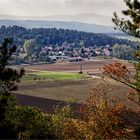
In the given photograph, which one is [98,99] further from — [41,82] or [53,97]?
[41,82]

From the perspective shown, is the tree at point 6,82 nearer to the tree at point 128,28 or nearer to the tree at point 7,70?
the tree at point 7,70

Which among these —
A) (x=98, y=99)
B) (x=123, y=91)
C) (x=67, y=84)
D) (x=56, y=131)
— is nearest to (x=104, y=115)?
(x=98, y=99)

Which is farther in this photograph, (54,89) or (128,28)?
(54,89)

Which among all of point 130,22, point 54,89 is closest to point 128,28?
point 130,22

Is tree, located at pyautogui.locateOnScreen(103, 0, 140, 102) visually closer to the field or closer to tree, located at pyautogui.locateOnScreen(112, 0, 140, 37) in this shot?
tree, located at pyautogui.locateOnScreen(112, 0, 140, 37)

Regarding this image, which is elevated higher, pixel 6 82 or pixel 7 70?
pixel 7 70

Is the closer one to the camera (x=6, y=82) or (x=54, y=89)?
(x=6, y=82)

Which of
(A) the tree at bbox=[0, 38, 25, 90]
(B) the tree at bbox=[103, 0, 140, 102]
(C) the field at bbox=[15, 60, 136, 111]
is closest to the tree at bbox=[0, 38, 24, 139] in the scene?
(A) the tree at bbox=[0, 38, 25, 90]

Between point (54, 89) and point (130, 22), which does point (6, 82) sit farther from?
point (54, 89)

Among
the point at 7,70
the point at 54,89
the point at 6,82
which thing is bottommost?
the point at 54,89

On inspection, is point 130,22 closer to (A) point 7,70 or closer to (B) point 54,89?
(A) point 7,70

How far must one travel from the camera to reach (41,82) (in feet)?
394

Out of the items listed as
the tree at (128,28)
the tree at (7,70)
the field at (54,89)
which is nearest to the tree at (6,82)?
the tree at (7,70)

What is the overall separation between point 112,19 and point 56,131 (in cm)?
1729
